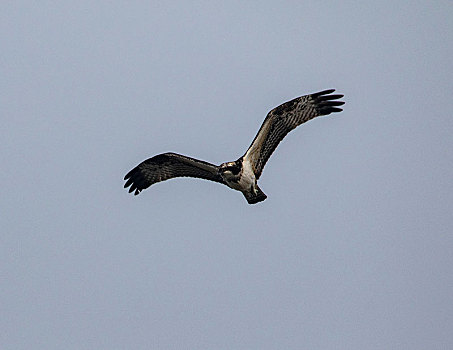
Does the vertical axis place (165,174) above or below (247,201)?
above

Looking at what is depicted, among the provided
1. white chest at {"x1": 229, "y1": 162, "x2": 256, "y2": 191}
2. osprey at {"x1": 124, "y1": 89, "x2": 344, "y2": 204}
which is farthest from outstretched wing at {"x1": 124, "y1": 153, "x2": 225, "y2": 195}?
white chest at {"x1": 229, "y1": 162, "x2": 256, "y2": 191}

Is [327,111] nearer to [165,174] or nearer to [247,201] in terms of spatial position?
[247,201]

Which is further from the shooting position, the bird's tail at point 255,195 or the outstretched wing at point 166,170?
the outstretched wing at point 166,170

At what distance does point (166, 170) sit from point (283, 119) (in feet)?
9.94

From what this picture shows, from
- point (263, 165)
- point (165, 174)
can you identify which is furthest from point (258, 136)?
point (165, 174)

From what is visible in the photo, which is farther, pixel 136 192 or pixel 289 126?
pixel 136 192

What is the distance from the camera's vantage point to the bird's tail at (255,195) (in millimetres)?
17422

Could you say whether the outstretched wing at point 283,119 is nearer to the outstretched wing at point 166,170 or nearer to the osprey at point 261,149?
the osprey at point 261,149

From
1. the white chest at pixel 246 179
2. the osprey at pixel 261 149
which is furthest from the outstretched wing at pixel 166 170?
the white chest at pixel 246 179

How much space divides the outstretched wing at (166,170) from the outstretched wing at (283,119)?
2.90 feet

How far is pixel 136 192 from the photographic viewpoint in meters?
19.4

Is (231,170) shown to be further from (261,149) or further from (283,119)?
(283,119)

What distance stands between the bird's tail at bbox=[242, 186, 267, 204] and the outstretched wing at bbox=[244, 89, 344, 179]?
0.99ft

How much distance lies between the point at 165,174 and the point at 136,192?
99cm
